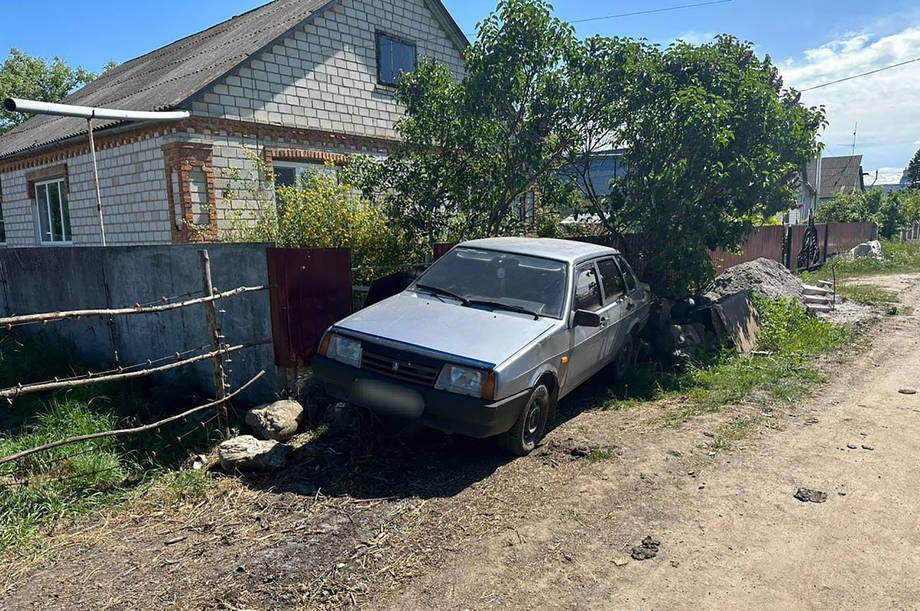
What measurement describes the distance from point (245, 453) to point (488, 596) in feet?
7.62

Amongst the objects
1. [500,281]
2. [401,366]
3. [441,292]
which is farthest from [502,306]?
[401,366]

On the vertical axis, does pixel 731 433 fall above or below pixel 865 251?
below

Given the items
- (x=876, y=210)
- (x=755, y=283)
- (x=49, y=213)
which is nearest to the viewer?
(x=755, y=283)

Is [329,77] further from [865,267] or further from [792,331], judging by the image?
[865,267]

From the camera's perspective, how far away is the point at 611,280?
629 cm

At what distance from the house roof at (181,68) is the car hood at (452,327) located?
7.33 metres

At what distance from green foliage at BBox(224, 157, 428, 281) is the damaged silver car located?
2.26 metres

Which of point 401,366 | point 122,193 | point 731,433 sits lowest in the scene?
point 731,433

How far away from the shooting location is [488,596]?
9.84 feet

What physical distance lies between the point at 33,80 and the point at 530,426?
32.4 m

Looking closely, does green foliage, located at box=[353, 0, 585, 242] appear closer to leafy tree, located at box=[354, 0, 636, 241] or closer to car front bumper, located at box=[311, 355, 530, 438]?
leafy tree, located at box=[354, 0, 636, 241]

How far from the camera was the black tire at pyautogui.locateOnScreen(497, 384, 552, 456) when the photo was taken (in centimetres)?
450

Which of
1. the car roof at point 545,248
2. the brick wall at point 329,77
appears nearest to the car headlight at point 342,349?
the car roof at point 545,248

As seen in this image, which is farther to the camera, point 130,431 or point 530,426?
point 530,426
